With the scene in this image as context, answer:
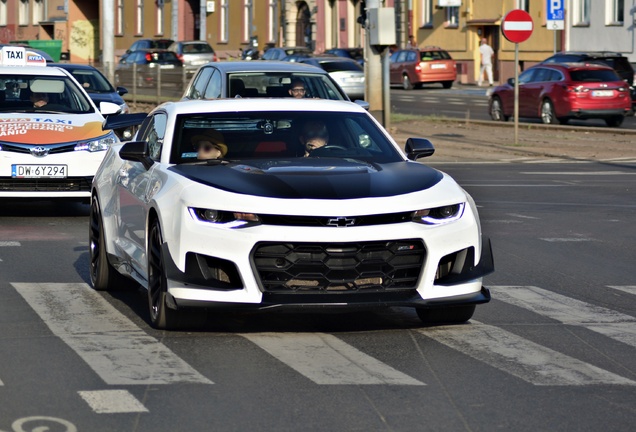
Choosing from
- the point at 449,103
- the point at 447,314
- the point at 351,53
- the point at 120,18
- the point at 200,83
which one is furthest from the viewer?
the point at 120,18

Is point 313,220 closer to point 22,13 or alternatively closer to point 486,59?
point 486,59

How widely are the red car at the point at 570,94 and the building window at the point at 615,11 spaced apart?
18364 mm

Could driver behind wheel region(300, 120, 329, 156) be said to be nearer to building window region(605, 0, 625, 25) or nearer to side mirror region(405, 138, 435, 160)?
side mirror region(405, 138, 435, 160)

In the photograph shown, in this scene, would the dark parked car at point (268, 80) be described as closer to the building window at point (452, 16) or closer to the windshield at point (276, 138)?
the windshield at point (276, 138)

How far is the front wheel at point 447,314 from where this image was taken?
9242mm

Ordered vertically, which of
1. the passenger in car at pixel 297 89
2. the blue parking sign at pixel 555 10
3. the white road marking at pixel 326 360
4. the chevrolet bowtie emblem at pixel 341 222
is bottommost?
the white road marking at pixel 326 360

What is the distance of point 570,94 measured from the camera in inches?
1368

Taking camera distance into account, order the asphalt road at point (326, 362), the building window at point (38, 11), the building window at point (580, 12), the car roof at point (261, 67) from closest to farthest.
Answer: the asphalt road at point (326, 362), the car roof at point (261, 67), the building window at point (580, 12), the building window at point (38, 11)

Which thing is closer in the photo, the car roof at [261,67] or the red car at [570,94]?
the car roof at [261,67]

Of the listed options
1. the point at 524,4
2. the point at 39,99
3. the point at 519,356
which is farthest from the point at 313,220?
the point at 524,4

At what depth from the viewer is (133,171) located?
33.0 feet

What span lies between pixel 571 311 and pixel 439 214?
1.67m

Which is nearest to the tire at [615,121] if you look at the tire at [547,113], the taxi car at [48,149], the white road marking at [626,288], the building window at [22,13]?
the tire at [547,113]

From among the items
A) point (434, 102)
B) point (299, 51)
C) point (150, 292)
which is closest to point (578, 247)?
point (150, 292)
